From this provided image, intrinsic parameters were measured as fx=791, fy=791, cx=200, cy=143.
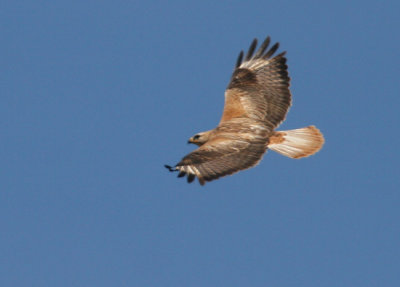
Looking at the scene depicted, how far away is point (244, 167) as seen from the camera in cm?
1237

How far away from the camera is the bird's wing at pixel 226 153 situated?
12227mm

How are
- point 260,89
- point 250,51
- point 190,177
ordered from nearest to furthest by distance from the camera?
point 190,177 < point 260,89 < point 250,51

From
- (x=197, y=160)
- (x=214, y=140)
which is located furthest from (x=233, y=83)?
(x=197, y=160)

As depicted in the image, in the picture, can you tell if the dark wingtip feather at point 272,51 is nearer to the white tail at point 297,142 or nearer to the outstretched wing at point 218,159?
the white tail at point 297,142

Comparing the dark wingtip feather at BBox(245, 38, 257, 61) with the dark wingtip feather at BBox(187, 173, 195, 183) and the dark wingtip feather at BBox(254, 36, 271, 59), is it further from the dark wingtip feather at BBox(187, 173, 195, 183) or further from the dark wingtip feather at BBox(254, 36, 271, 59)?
the dark wingtip feather at BBox(187, 173, 195, 183)

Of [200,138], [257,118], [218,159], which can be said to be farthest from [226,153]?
[257,118]

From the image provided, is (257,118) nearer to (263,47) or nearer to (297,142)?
(297,142)

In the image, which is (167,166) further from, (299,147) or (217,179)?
(299,147)

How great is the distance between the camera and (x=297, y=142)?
14.0m

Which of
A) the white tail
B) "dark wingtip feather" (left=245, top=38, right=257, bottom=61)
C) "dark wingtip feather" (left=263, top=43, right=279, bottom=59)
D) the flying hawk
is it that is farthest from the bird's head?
"dark wingtip feather" (left=263, top=43, right=279, bottom=59)

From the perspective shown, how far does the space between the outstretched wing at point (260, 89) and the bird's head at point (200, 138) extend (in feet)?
1.72

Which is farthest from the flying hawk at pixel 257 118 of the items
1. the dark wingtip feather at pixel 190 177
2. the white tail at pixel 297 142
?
the dark wingtip feather at pixel 190 177

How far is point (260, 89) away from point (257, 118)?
0.63m

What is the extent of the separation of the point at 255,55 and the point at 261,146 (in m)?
2.17
